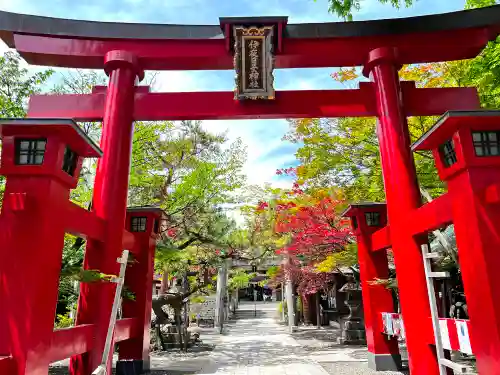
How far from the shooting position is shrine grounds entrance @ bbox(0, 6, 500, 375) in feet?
13.9

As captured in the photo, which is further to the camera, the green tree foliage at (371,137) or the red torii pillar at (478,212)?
the green tree foliage at (371,137)

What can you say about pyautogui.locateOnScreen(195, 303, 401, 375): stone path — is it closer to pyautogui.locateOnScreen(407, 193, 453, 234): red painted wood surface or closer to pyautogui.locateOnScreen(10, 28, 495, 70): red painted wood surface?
pyautogui.locateOnScreen(407, 193, 453, 234): red painted wood surface

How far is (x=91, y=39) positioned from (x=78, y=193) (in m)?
4.51

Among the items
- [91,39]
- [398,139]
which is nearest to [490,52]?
[398,139]

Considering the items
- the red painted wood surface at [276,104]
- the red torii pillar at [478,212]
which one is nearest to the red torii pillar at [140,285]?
the red painted wood surface at [276,104]

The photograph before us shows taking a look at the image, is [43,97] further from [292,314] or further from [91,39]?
[292,314]

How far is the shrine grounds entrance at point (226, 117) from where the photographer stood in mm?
4230

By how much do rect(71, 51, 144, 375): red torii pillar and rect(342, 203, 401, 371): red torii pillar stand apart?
5.29m

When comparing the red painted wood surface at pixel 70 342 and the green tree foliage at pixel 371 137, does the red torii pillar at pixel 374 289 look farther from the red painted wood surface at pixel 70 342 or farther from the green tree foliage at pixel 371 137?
the red painted wood surface at pixel 70 342

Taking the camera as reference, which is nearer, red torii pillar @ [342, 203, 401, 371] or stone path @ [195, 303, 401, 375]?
red torii pillar @ [342, 203, 401, 371]

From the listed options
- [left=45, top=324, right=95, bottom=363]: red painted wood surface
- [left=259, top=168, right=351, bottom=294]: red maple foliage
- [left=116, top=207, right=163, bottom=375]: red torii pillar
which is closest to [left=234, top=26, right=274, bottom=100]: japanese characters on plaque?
[left=116, top=207, right=163, bottom=375]: red torii pillar

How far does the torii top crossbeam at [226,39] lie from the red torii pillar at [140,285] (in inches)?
134

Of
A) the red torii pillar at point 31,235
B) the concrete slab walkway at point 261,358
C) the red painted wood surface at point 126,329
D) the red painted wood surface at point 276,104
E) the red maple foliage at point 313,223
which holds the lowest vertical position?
the concrete slab walkway at point 261,358

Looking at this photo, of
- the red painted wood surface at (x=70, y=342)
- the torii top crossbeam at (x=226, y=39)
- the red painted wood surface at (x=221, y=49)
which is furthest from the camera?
the red painted wood surface at (x=221, y=49)
